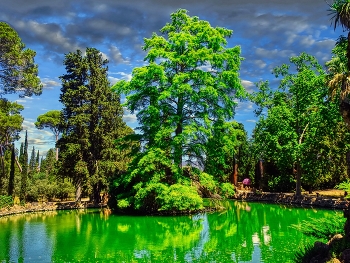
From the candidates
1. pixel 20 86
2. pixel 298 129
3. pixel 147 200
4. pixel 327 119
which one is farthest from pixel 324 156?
pixel 20 86

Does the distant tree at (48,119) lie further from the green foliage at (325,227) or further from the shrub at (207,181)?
the green foliage at (325,227)

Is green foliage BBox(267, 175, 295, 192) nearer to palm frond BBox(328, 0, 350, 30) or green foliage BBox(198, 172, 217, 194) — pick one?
green foliage BBox(198, 172, 217, 194)

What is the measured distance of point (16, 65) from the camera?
28344mm

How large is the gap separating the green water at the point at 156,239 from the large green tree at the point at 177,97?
3.49 meters

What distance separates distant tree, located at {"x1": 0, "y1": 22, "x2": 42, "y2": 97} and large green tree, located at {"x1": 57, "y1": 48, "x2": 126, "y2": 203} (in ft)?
19.9

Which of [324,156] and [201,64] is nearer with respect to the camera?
[201,64]

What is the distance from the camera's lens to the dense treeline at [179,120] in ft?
88.7

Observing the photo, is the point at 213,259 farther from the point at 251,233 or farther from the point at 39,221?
the point at 39,221

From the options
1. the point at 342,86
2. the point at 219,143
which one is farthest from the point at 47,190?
the point at 342,86

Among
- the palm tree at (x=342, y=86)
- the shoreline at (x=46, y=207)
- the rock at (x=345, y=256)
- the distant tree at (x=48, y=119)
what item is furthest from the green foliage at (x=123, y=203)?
the distant tree at (x=48, y=119)

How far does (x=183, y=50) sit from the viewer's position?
1137 inches

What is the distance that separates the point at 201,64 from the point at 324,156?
13.2m

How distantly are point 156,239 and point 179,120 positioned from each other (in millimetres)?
11755

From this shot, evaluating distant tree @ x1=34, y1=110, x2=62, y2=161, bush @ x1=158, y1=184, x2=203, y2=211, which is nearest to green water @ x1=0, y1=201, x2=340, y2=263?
bush @ x1=158, y1=184, x2=203, y2=211
